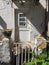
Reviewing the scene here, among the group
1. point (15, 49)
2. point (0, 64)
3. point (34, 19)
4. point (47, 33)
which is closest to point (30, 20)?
point (34, 19)

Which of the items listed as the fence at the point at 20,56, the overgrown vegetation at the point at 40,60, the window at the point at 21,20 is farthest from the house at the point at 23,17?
the overgrown vegetation at the point at 40,60

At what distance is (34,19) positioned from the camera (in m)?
15.5

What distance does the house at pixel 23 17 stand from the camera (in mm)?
15453

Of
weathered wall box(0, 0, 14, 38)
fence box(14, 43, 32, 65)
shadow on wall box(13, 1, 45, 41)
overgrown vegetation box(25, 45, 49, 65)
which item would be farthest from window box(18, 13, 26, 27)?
overgrown vegetation box(25, 45, 49, 65)

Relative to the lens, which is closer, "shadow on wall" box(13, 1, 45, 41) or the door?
"shadow on wall" box(13, 1, 45, 41)

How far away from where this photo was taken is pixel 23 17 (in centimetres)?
1582

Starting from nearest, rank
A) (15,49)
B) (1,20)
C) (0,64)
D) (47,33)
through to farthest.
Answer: (0,64) → (15,49) → (47,33) → (1,20)

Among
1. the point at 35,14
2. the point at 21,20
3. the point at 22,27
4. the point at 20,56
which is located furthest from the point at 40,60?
the point at 21,20

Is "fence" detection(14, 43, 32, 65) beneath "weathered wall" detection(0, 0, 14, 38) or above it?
beneath

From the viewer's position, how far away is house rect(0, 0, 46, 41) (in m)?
15.5

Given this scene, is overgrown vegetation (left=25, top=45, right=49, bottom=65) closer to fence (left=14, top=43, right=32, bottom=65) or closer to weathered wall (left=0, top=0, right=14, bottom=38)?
fence (left=14, top=43, right=32, bottom=65)

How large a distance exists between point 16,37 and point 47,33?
1566 millimetres

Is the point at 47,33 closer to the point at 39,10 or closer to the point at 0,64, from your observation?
the point at 39,10

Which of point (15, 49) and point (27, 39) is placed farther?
point (27, 39)
